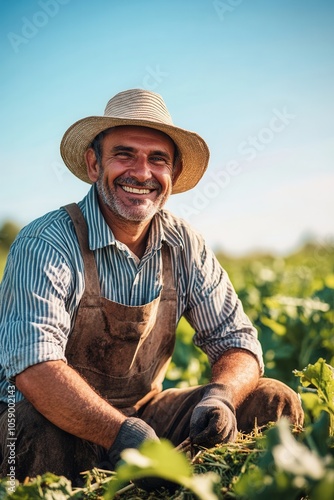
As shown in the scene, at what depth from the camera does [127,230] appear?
135 inches

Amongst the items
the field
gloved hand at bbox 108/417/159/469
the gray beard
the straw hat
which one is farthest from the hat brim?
gloved hand at bbox 108/417/159/469

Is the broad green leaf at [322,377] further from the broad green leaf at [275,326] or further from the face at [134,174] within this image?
the broad green leaf at [275,326]

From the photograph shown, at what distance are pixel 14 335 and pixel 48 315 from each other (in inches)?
6.5

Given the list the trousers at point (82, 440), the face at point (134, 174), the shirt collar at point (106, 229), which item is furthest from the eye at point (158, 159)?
the trousers at point (82, 440)

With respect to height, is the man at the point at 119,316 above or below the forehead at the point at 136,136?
below

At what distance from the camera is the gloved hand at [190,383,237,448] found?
8.55 feet

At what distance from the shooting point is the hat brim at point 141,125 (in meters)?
3.40

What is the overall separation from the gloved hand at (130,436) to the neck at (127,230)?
3.56 feet

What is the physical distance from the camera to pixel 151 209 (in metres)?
3.41

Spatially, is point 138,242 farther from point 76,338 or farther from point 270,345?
point 270,345

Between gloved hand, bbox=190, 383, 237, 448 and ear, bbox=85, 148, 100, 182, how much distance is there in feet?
4.71

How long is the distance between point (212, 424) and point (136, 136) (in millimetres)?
1562

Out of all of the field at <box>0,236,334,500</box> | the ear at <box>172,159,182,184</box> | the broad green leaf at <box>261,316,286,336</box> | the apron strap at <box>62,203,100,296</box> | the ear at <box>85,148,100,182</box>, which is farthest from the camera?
the broad green leaf at <box>261,316,286,336</box>

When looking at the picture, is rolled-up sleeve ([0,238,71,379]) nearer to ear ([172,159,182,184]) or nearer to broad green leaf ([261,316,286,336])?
ear ([172,159,182,184])
